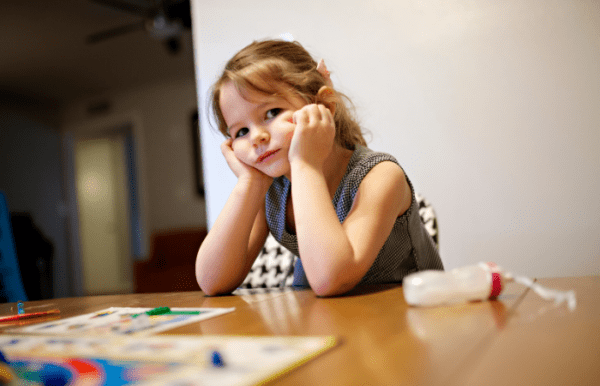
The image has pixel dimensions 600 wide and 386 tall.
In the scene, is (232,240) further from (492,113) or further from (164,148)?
(164,148)

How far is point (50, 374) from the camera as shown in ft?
1.10

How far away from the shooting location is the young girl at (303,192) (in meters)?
0.73

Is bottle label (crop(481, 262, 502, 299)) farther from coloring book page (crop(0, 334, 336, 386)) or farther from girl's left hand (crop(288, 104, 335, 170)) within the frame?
girl's left hand (crop(288, 104, 335, 170))

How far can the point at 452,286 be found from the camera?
1.72ft

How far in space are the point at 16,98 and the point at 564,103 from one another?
592 centimetres

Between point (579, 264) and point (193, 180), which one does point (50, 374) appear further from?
point (193, 180)

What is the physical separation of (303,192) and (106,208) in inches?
221

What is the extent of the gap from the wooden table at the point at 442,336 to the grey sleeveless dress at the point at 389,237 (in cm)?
33

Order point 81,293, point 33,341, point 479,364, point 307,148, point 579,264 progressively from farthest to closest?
point 81,293 < point 579,264 < point 307,148 < point 33,341 < point 479,364

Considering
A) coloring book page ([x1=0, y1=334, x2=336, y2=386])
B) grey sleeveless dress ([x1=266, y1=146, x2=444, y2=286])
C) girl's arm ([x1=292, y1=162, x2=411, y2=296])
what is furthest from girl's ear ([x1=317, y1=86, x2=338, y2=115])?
coloring book page ([x1=0, y1=334, x2=336, y2=386])

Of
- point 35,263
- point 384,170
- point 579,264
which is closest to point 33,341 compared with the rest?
point 384,170

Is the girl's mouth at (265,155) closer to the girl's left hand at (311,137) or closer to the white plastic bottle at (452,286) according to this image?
the girl's left hand at (311,137)

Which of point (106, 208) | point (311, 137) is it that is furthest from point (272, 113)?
point (106, 208)

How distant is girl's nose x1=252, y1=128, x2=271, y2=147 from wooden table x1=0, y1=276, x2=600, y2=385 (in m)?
0.38
